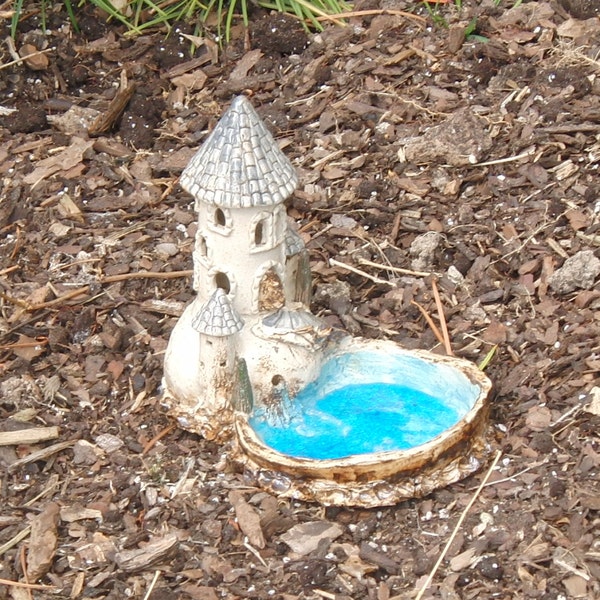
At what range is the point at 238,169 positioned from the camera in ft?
14.2

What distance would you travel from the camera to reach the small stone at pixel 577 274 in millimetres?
5254

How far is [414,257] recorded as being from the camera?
5.64 m

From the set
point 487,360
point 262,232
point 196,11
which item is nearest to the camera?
point 262,232

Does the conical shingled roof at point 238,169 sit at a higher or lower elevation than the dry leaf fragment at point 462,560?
higher

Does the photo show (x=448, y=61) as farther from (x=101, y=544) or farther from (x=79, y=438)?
(x=101, y=544)

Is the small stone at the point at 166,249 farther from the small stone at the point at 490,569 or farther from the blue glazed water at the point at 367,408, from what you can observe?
the small stone at the point at 490,569

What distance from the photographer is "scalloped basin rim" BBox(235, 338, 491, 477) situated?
4.32 meters

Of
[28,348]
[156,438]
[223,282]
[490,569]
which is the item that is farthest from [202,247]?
[490,569]

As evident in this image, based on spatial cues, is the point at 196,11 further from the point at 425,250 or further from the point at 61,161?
the point at 425,250

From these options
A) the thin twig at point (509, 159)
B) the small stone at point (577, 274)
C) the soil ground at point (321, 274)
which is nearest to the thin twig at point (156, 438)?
the soil ground at point (321, 274)

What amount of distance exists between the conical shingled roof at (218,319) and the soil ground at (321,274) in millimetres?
572

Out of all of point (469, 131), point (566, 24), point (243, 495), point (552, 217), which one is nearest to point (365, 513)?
point (243, 495)

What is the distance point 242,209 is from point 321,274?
49.6 inches

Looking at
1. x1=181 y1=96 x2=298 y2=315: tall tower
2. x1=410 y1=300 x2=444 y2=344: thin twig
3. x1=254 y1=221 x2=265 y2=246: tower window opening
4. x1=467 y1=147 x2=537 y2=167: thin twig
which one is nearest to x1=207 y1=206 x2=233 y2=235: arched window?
x1=181 y1=96 x2=298 y2=315: tall tower
